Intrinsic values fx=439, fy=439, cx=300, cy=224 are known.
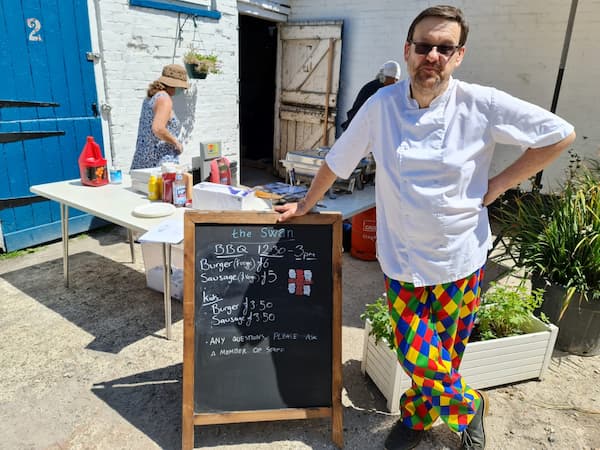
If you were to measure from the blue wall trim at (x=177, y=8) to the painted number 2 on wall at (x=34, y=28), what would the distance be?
1151 millimetres

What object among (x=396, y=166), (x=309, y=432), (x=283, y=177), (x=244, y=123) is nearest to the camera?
(x=396, y=166)

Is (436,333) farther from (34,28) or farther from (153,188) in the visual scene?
(34,28)

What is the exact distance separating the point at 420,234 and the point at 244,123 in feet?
27.5

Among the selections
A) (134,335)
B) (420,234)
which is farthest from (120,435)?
(420,234)

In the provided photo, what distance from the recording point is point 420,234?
5.86 ft

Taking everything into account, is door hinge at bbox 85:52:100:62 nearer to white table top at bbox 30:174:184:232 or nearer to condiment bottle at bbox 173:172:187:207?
white table top at bbox 30:174:184:232

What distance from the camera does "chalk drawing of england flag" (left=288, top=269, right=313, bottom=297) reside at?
2270 millimetres

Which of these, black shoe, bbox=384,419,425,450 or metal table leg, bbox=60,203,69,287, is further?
metal table leg, bbox=60,203,69,287

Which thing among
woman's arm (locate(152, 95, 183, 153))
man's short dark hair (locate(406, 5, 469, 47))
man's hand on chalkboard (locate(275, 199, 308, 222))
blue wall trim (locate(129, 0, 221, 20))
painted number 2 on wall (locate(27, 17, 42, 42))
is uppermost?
blue wall trim (locate(129, 0, 221, 20))

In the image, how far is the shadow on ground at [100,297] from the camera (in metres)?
3.21

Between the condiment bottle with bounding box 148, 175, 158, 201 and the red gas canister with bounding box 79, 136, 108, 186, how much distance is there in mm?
607

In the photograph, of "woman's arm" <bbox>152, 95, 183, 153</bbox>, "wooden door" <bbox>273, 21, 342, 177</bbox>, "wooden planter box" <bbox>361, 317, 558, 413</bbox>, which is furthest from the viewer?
"wooden door" <bbox>273, 21, 342, 177</bbox>

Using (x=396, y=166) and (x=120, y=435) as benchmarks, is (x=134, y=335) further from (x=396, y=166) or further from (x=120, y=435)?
(x=396, y=166)

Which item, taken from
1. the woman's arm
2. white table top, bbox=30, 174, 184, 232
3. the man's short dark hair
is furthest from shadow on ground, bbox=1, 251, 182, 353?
the man's short dark hair
